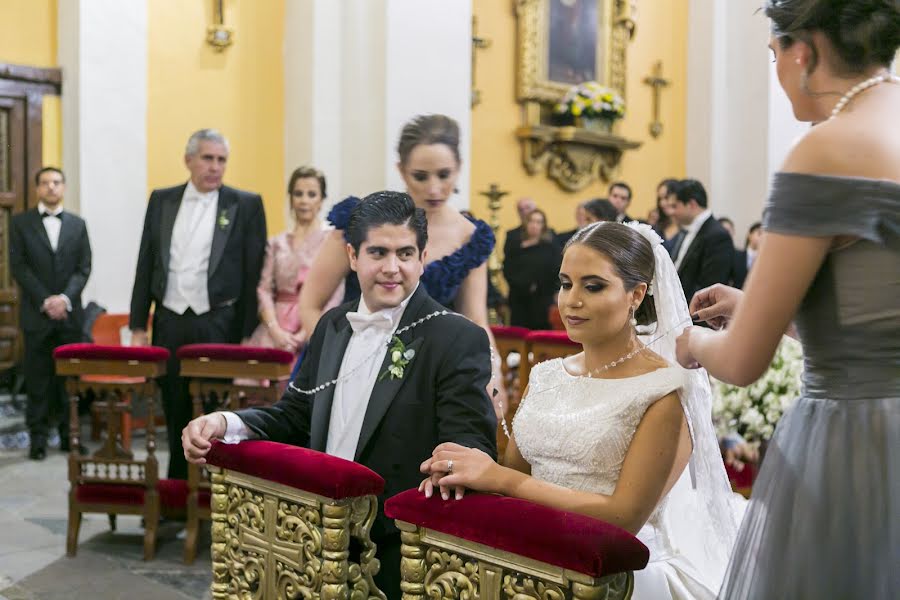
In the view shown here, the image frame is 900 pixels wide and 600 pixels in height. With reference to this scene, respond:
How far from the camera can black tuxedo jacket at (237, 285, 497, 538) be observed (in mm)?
2770

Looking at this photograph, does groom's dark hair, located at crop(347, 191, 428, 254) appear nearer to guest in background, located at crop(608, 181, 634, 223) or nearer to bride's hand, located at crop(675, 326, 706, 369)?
bride's hand, located at crop(675, 326, 706, 369)

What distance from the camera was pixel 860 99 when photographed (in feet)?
5.43

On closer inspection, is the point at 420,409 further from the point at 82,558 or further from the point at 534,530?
the point at 82,558

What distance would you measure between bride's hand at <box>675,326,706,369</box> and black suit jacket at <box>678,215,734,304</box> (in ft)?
15.3

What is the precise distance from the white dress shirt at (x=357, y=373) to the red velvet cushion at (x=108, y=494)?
6.95 ft

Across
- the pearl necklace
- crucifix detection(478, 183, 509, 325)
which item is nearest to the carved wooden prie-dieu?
the pearl necklace

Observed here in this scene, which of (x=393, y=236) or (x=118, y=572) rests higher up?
(x=393, y=236)

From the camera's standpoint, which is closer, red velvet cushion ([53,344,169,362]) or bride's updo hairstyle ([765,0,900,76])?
bride's updo hairstyle ([765,0,900,76])

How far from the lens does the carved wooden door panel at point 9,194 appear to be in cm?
764

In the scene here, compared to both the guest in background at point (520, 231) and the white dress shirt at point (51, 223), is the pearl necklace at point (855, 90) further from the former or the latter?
the guest in background at point (520, 231)

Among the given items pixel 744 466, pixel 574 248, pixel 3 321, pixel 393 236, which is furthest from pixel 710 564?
pixel 3 321

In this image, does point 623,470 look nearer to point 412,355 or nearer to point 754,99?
point 412,355

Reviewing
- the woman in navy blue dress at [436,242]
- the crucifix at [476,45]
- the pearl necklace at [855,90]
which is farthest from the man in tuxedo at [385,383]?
the crucifix at [476,45]

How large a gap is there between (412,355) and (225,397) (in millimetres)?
2045
